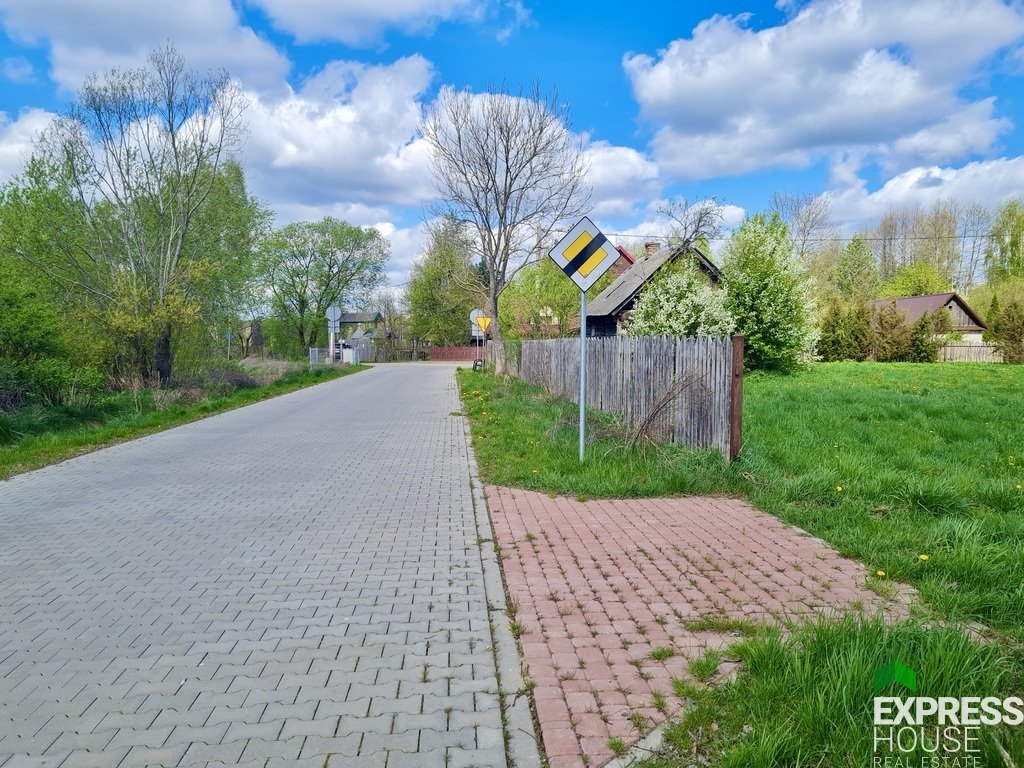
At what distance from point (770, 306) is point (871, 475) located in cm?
1964

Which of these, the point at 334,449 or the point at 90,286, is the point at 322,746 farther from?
the point at 90,286

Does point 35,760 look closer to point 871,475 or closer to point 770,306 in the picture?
point 871,475

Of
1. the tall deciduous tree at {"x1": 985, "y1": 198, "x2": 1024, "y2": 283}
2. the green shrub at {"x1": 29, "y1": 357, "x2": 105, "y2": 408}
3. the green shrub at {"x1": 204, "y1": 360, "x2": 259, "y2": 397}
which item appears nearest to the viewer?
the green shrub at {"x1": 29, "y1": 357, "x2": 105, "y2": 408}

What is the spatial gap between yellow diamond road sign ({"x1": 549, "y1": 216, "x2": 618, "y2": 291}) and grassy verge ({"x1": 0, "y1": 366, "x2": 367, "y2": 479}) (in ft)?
26.8

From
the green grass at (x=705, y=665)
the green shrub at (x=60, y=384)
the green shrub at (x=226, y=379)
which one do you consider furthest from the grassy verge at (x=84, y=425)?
the green grass at (x=705, y=665)

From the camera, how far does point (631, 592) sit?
14.4 feet

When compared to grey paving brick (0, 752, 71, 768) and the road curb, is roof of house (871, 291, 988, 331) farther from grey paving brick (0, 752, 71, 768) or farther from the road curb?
grey paving brick (0, 752, 71, 768)

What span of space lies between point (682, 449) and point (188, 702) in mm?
6664

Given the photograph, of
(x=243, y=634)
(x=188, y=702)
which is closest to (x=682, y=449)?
(x=243, y=634)

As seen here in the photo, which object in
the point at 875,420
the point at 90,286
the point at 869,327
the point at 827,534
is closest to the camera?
the point at 827,534

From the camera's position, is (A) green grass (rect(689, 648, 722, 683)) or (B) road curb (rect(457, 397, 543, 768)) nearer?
(B) road curb (rect(457, 397, 543, 768))

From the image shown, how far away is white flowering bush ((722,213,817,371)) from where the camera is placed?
25.2 metres

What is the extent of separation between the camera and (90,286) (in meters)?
18.8

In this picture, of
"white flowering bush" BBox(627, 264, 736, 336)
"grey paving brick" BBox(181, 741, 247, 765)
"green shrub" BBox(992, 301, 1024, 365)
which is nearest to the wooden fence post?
"grey paving brick" BBox(181, 741, 247, 765)
